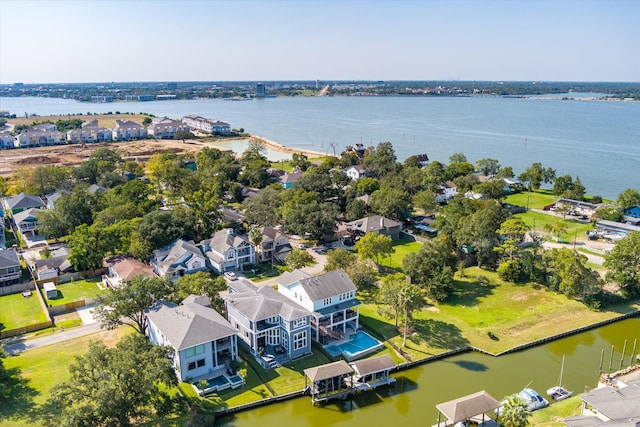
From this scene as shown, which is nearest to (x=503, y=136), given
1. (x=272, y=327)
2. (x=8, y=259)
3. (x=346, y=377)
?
(x=272, y=327)

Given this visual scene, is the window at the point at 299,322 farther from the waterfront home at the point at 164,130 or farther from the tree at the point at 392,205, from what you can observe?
the waterfront home at the point at 164,130

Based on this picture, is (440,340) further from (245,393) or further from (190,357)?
(190,357)

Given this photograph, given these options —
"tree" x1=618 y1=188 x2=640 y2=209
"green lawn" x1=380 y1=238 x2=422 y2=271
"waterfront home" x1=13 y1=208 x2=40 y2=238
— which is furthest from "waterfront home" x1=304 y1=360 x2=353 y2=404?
"tree" x1=618 y1=188 x2=640 y2=209

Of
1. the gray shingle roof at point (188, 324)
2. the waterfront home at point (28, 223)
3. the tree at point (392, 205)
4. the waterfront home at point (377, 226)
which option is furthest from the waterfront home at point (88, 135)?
the gray shingle roof at point (188, 324)

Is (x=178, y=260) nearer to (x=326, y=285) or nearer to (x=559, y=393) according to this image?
(x=326, y=285)

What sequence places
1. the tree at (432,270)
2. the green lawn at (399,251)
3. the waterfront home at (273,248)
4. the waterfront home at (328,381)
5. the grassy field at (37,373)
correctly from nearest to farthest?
the grassy field at (37,373), the waterfront home at (328,381), the tree at (432,270), the green lawn at (399,251), the waterfront home at (273,248)

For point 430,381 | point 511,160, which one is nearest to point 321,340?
point 430,381
